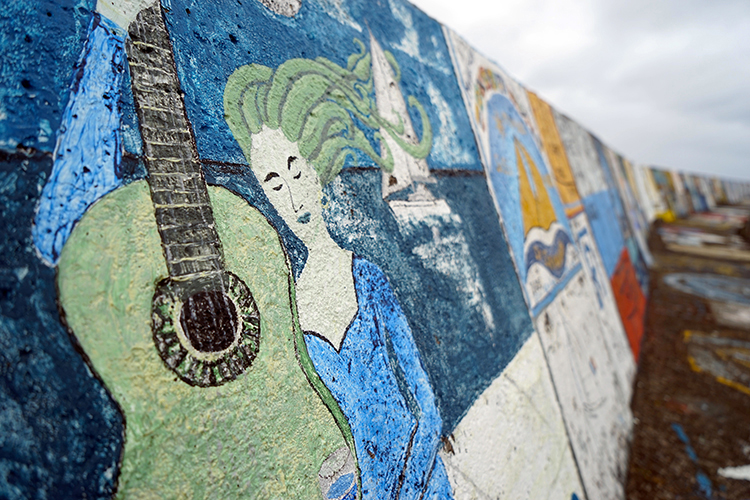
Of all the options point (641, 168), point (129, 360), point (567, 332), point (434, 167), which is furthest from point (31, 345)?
point (641, 168)

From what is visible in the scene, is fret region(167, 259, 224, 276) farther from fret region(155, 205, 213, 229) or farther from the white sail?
the white sail

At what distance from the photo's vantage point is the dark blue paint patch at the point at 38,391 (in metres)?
0.59

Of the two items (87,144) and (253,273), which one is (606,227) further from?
(87,144)

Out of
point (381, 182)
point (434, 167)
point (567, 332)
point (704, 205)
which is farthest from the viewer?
point (704, 205)

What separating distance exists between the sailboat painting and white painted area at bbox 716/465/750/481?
1.47 metres

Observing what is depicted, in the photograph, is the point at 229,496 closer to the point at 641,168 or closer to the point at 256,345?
the point at 256,345

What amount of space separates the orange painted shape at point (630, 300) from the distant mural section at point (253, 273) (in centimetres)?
244

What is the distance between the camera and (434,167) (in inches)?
68.4

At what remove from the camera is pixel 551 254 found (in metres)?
2.64

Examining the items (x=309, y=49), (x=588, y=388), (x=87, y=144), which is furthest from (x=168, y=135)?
(x=588, y=388)

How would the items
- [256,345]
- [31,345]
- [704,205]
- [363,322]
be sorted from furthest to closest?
[704,205] → [363,322] → [256,345] → [31,345]

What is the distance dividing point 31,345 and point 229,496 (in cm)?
44

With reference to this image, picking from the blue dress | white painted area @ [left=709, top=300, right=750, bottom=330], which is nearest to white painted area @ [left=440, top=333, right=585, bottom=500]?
the blue dress

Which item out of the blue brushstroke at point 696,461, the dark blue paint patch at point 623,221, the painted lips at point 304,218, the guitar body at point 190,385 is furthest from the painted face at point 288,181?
the dark blue paint patch at point 623,221
